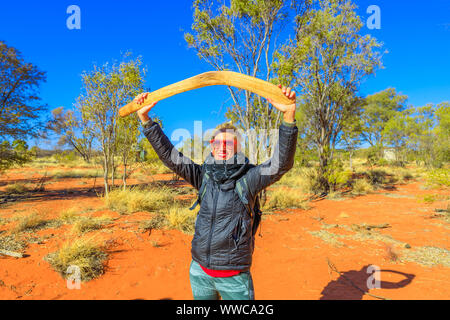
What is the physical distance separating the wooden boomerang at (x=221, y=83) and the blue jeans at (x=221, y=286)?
3.99 feet

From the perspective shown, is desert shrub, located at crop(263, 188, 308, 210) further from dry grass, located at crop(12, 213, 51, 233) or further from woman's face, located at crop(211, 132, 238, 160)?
woman's face, located at crop(211, 132, 238, 160)

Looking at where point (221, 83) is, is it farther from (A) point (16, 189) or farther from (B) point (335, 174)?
(A) point (16, 189)

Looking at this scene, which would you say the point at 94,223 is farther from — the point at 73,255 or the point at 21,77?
the point at 21,77

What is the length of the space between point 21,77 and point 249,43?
33.4ft

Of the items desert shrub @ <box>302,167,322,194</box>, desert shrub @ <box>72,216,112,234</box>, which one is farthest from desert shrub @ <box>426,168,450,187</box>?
desert shrub @ <box>72,216,112,234</box>

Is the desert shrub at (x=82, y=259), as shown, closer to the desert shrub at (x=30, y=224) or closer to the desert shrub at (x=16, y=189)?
the desert shrub at (x=30, y=224)

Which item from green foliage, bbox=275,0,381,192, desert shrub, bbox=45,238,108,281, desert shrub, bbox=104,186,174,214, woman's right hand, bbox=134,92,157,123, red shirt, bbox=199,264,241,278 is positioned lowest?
desert shrub, bbox=45,238,108,281

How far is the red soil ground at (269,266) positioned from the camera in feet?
11.7

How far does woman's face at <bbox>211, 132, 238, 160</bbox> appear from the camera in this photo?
5.63ft

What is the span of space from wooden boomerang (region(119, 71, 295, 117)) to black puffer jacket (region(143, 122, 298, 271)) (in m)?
0.24

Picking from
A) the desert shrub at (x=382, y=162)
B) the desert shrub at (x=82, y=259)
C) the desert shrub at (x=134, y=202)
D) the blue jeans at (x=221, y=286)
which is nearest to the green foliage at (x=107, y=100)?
the desert shrub at (x=134, y=202)
